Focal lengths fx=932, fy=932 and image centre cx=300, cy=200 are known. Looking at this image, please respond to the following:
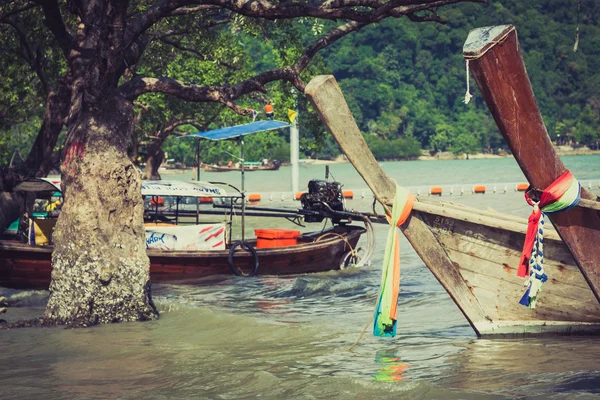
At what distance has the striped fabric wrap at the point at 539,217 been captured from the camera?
7.12 m

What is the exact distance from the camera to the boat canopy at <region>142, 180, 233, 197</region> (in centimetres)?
1731

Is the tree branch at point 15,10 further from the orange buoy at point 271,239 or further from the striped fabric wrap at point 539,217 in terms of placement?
the striped fabric wrap at point 539,217

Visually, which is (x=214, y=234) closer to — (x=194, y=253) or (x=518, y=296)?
(x=194, y=253)

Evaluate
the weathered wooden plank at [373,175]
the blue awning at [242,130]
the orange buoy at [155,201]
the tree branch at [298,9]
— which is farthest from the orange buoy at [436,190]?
the weathered wooden plank at [373,175]

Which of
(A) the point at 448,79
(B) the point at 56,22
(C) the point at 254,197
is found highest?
(A) the point at 448,79

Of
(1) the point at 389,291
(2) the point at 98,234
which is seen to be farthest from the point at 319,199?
(1) the point at 389,291

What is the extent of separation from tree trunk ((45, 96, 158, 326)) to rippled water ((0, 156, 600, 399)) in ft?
1.00

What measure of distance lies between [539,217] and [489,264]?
1.77 m

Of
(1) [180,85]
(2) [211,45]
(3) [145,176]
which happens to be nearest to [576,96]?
(3) [145,176]

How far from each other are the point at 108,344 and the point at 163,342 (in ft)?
2.29

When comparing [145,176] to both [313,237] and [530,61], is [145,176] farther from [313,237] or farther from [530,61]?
[530,61]

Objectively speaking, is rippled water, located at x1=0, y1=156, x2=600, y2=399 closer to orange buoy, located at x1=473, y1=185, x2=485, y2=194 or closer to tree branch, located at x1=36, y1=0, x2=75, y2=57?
tree branch, located at x1=36, y1=0, x2=75, y2=57

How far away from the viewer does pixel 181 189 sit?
17547mm

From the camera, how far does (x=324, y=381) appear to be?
9.13m
